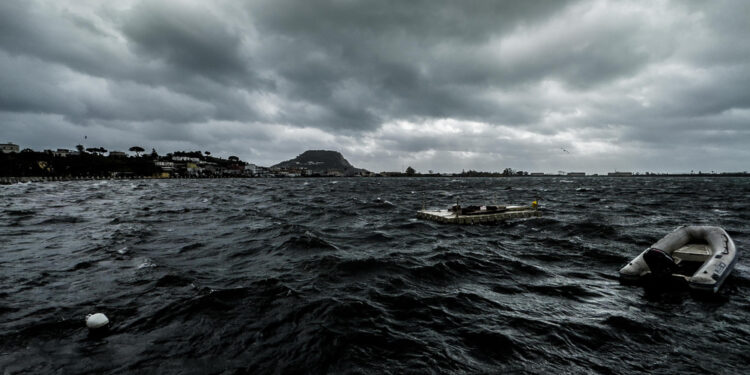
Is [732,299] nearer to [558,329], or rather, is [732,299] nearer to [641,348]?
[641,348]

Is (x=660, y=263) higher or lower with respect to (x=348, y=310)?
higher

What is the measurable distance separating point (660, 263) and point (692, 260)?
4.04m

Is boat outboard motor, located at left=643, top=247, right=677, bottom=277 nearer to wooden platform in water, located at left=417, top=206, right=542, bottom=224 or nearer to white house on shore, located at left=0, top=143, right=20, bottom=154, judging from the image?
wooden platform in water, located at left=417, top=206, right=542, bottom=224

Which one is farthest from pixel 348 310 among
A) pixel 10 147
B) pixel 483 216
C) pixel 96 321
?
pixel 10 147

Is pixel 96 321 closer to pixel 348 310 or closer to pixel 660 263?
pixel 348 310

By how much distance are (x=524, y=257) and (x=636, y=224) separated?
57.1 ft

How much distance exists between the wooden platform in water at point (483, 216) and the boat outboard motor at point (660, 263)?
52.2 feet

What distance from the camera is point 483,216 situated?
28.1 m

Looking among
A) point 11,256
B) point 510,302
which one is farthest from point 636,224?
point 11,256

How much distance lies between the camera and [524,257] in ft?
53.1

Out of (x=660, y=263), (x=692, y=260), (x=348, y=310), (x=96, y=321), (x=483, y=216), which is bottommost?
(x=348, y=310)

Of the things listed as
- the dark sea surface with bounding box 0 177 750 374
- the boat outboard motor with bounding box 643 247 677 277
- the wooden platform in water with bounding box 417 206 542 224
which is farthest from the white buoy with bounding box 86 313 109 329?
the wooden platform in water with bounding box 417 206 542 224

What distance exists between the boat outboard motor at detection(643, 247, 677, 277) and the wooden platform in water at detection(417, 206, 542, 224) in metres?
15.9

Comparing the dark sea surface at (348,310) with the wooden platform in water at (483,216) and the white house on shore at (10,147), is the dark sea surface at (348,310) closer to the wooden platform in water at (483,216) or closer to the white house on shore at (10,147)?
the wooden platform in water at (483,216)
